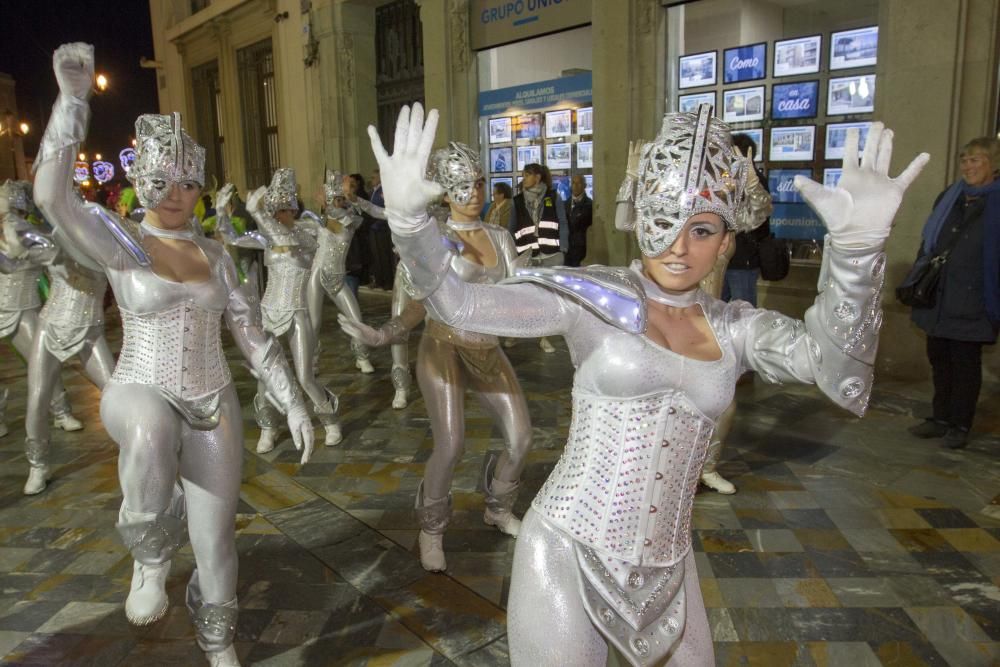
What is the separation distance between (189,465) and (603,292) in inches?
68.7

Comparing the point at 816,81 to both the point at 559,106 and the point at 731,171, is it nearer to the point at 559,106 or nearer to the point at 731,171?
the point at 559,106

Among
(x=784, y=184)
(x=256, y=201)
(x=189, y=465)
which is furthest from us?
(x=784, y=184)

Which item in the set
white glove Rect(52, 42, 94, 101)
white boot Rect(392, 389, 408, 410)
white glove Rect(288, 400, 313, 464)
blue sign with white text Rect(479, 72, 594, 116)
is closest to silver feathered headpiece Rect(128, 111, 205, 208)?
white glove Rect(52, 42, 94, 101)

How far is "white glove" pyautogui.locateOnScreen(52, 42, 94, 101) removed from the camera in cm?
Answer: 238

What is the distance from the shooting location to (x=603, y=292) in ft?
5.51

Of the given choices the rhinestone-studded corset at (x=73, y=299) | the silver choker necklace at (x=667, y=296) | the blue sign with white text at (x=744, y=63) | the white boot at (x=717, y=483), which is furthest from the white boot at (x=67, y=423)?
the blue sign with white text at (x=744, y=63)

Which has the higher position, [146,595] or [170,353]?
[170,353]

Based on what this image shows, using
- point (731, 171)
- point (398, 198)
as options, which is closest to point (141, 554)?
point (398, 198)

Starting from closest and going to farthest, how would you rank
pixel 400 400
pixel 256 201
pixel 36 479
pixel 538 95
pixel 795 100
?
pixel 36 479 < pixel 256 201 < pixel 400 400 < pixel 795 100 < pixel 538 95

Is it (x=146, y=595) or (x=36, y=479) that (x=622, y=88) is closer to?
(x=36, y=479)

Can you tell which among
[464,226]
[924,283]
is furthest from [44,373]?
[924,283]

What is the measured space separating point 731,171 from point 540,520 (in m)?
0.95

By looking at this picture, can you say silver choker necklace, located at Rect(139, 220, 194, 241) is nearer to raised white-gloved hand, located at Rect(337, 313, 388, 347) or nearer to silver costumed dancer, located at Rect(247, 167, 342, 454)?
raised white-gloved hand, located at Rect(337, 313, 388, 347)

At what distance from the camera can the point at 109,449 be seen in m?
5.64
